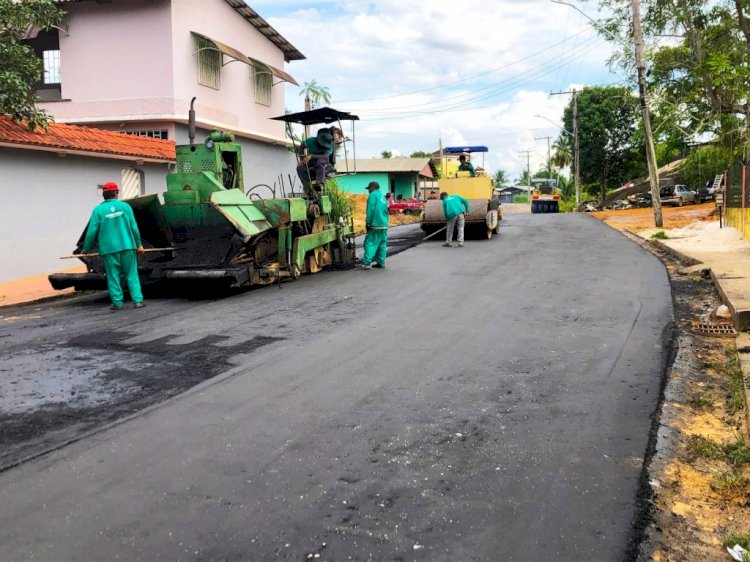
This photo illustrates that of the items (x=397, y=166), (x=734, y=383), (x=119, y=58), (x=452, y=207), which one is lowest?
(x=734, y=383)

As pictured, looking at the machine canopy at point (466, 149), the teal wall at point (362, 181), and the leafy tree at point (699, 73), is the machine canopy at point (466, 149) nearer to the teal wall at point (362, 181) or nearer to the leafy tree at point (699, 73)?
the leafy tree at point (699, 73)

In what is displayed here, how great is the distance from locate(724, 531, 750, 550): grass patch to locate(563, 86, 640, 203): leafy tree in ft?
154

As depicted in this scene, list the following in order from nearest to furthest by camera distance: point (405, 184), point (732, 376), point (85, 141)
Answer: point (732, 376) → point (85, 141) → point (405, 184)

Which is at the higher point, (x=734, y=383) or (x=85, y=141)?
(x=85, y=141)

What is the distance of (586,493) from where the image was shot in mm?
3490

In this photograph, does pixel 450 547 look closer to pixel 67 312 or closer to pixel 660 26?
pixel 67 312

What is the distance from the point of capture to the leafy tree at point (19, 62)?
11.8 meters

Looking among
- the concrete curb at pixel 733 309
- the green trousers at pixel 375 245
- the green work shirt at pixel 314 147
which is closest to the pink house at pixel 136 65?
the green work shirt at pixel 314 147

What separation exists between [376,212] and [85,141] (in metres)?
6.45

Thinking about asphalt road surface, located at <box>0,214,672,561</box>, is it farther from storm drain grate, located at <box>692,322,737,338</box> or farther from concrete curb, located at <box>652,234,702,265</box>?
concrete curb, located at <box>652,234,702,265</box>

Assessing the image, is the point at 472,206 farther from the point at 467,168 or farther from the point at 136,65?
the point at 136,65

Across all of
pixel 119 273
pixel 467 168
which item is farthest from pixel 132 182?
pixel 467 168

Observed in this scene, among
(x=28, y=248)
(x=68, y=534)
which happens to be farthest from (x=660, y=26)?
(x=68, y=534)

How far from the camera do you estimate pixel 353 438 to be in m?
4.20
